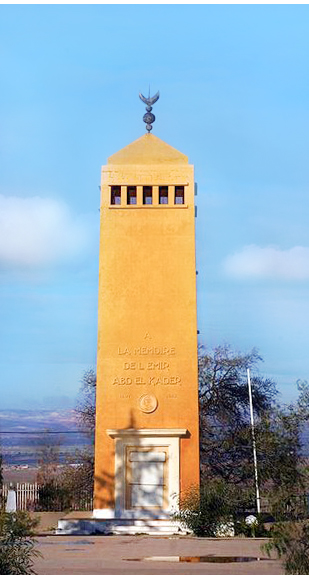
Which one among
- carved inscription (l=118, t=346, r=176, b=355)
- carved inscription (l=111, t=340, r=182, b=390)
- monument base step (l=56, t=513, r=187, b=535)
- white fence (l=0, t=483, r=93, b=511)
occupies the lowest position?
monument base step (l=56, t=513, r=187, b=535)

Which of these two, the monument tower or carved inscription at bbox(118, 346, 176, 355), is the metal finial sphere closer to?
the monument tower

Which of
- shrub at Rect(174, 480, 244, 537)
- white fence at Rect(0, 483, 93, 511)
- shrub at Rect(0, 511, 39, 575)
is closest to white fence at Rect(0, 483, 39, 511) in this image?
white fence at Rect(0, 483, 93, 511)

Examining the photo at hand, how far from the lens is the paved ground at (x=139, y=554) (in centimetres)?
1416

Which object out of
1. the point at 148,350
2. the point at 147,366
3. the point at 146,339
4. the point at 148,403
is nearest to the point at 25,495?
the point at 148,403

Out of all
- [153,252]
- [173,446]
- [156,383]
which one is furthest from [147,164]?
[173,446]

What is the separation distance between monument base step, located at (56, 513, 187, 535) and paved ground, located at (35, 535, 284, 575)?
2.19ft

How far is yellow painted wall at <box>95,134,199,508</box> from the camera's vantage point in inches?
939

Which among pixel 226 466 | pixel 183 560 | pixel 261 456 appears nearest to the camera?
pixel 183 560

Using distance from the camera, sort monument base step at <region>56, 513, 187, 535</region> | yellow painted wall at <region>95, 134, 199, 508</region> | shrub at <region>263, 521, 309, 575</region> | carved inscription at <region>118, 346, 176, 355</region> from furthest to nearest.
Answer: carved inscription at <region>118, 346, 176, 355</region> → yellow painted wall at <region>95, 134, 199, 508</region> → monument base step at <region>56, 513, 187, 535</region> → shrub at <region>263, 521, 309, 575</region>

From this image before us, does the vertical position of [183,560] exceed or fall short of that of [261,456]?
it falls short

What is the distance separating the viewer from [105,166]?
84.9 feet

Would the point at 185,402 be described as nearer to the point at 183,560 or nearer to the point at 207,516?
the point at 207,516

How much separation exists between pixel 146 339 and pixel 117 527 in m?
5.48

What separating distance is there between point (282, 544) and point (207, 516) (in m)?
12.4
